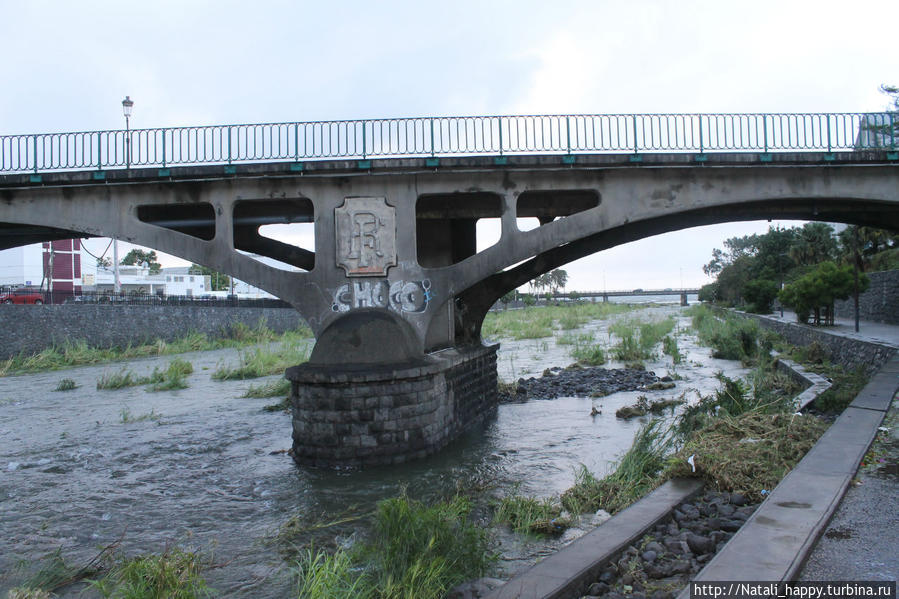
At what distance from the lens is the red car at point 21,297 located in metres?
37.4

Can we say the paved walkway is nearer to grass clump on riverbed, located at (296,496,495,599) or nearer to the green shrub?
grass clump on riverbed, located at (296,496,495,599)

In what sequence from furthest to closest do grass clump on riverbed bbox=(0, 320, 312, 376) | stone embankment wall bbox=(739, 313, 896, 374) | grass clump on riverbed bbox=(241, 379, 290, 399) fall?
1. grass clump on riverbed bbox=(0, 320, 312, 376)
2. grass clump on riverbed bbox=(241, 379, 290, 399)
3. stone embankment wall bbox=(739, 313, 896, 374)

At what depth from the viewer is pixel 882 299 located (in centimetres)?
3100

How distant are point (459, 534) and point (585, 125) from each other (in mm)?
10589

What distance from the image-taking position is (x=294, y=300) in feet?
47.8

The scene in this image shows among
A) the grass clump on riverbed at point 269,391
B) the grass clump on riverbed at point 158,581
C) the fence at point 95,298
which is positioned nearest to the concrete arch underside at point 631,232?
the grass clump on riverbed at point 269,391

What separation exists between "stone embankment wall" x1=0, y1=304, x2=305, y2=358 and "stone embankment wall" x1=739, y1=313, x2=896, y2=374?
3332 centimetres

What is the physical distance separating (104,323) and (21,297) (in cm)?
578

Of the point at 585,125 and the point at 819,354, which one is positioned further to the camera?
the point at 819,354

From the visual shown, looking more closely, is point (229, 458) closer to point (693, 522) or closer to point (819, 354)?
point (693, 522)

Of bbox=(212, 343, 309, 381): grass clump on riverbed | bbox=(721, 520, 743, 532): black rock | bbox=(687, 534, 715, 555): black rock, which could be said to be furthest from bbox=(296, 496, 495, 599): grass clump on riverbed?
bbox=(212, 343, 309, 381): grass clump on riverbed

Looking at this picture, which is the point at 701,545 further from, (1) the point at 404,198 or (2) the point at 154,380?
(2) the point at 154,380

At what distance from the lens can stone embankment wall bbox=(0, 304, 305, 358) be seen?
31.5 meters

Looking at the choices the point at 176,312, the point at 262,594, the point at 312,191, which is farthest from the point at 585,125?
the point at 176,312
